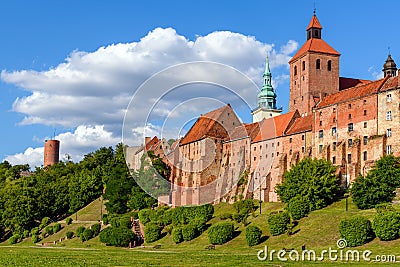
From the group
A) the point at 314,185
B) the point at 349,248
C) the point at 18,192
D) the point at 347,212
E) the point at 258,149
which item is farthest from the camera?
the point at 18,192

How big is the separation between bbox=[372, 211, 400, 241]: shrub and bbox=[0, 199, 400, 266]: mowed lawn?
61cm

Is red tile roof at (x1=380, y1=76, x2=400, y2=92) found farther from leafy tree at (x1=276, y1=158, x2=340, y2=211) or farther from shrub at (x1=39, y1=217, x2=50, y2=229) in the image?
shrub at (x1=39, y1=217, x2=50, y2=229)

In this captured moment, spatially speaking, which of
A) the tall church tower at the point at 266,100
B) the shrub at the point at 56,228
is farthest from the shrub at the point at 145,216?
the tall church tower at the point at 266,100

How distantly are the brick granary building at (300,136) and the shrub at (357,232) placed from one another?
19.9 m

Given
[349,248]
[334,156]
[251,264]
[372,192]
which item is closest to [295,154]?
Answer: [334,156]

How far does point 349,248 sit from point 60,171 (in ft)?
309

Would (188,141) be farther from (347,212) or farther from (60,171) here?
(60,171)

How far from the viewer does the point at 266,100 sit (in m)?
153

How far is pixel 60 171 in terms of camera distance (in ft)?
442

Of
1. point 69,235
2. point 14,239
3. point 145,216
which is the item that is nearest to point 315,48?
point 145,216

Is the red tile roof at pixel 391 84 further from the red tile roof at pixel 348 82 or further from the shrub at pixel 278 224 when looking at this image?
the red tile roof at pixel 348 82

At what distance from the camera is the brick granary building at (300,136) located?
240 feet

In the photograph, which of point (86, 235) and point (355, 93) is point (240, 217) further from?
point (86, 235)

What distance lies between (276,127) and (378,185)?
33251 millimetres
